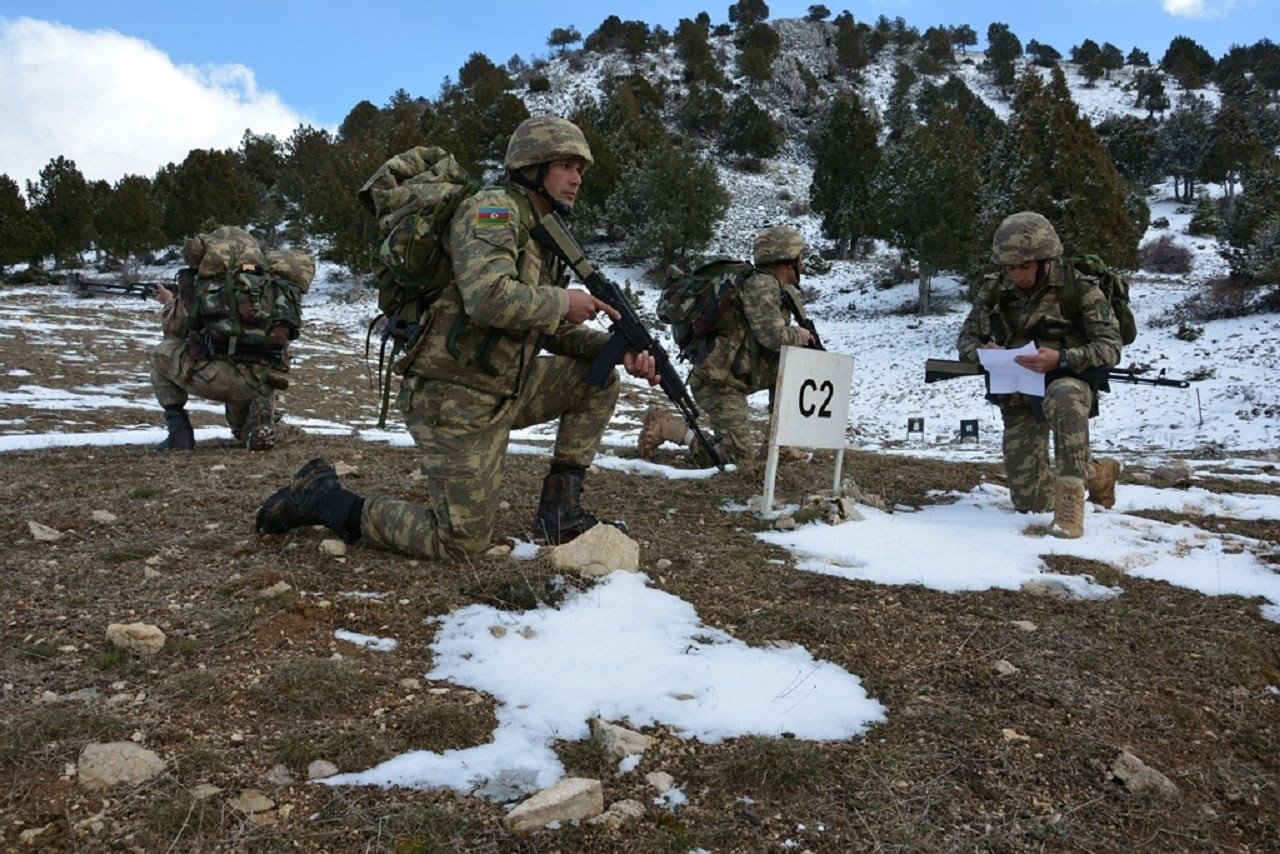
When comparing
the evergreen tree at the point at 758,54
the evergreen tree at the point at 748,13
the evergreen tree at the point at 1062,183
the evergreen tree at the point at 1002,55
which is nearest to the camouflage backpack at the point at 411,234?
the evergreen tree at the point at 1062,183

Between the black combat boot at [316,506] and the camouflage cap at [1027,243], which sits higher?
the camouflage cap at [1027,243]

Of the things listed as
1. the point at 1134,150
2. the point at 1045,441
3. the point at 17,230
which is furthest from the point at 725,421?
the point at 1134,150

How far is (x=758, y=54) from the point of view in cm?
7100

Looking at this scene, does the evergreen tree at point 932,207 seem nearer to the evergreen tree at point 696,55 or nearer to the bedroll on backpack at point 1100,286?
the bedroll on backpack at point 1100,286

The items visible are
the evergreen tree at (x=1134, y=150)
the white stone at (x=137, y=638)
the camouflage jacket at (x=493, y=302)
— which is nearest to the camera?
the white stone at (x=137, y=638)

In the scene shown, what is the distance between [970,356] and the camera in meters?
5.77

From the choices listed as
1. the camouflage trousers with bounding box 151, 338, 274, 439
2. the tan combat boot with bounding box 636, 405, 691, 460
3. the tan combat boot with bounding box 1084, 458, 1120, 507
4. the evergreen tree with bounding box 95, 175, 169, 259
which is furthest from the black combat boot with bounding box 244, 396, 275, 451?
the evergreen tree with bounding box 95, 175, 169, 259

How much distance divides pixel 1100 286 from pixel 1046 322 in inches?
15.7

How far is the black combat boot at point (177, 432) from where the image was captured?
6914 mm

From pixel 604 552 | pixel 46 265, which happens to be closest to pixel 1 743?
pixel 604 552

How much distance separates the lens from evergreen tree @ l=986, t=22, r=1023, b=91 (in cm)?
7825

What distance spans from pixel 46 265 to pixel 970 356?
176 ft

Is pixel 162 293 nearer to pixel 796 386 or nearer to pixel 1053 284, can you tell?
pixel 796 386

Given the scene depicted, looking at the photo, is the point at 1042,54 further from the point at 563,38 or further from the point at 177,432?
the point at 177,432
